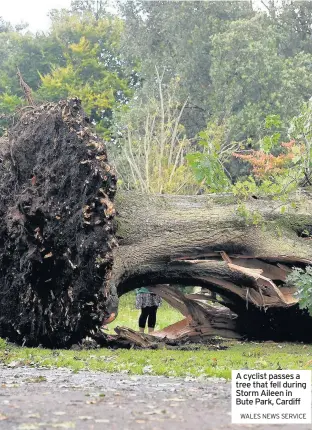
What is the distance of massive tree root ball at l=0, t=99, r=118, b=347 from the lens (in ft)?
37.5

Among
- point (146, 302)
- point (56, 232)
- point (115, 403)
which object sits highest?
point (56, 232)

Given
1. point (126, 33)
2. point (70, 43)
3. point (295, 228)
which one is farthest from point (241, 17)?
point (295, 228)

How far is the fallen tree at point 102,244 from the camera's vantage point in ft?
37.8

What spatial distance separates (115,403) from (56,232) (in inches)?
221

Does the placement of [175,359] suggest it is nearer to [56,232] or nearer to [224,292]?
[56,232]

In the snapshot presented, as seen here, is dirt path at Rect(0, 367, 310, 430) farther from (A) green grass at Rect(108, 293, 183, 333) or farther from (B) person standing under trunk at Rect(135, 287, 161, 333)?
(A) green grass at Rect(108, 293, 183, 333)

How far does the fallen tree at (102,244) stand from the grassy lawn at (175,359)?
1.86 feet

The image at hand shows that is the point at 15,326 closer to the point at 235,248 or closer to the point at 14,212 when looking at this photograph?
the point at 14,212

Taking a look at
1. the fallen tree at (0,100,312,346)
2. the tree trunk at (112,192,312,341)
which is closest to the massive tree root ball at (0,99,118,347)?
the fallen tree at (0,100,312,346)

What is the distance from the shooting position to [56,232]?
11.6 meters

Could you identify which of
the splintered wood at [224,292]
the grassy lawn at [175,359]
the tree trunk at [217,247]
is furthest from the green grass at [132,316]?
the grassy lawn at [175,359]

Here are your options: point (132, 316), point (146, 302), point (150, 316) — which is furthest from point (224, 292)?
point (132, 316)
